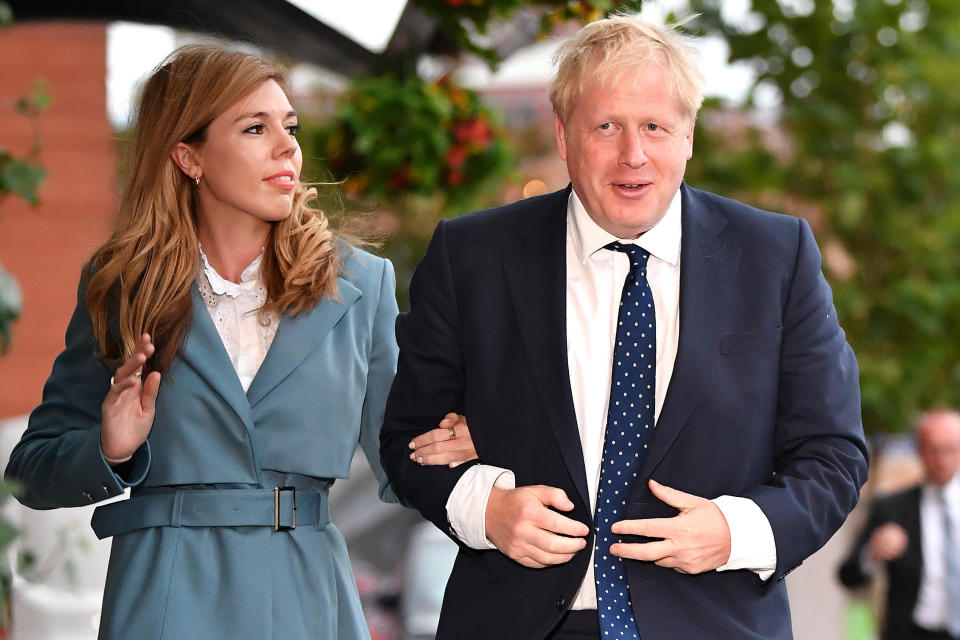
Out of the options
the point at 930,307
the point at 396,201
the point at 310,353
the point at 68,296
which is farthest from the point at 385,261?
the point at 930,307

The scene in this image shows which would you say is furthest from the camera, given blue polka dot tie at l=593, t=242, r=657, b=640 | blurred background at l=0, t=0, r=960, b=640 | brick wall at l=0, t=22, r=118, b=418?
brick wall at l=0, t=22, r=118, b=418

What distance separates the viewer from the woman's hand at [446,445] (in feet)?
8.09

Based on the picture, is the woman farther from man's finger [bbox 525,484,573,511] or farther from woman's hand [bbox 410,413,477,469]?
man's finger [bbox 525,484,573,511]

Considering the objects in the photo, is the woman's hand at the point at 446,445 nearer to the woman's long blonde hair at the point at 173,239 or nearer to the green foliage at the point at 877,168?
the woman's long blonde hair at the point at 173,239

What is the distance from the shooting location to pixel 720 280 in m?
2.41

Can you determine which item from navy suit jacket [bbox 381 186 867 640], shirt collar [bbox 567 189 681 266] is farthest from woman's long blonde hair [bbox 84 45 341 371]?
shirt collar [bbox 567 189 681 266]

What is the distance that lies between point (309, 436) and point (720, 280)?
2.81 ft

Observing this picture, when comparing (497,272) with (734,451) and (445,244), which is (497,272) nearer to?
(445,244)

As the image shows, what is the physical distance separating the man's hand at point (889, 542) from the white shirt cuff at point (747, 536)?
16.7 ft

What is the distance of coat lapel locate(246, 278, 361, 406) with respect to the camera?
2.76 m

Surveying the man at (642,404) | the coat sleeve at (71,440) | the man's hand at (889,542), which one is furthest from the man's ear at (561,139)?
the man's hand at (889,542)

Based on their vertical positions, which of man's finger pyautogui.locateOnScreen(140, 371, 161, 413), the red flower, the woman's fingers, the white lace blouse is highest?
the red flower

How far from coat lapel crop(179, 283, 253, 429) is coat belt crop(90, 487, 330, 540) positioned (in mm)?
141

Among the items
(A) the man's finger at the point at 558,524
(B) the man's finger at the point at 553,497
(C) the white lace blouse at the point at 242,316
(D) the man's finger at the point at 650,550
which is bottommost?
(D) the man's finger at the point at 650,550
